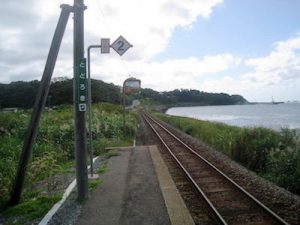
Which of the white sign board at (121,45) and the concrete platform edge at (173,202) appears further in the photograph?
the white sign board at (121,45)

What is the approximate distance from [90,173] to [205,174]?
Result: 12.0 ft

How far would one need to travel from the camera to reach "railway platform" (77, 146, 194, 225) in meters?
7.65

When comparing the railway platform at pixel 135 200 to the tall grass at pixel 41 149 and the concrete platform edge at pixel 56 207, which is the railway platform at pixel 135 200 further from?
the tall grass at pixel 41 149

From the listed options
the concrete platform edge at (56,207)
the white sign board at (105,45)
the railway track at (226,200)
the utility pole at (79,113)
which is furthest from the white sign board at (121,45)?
the railway track at (226,200)

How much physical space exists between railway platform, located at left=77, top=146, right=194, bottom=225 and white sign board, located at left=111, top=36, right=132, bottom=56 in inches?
141

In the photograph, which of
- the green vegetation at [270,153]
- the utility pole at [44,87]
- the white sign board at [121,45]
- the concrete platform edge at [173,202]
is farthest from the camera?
the white sign board at [121,45]

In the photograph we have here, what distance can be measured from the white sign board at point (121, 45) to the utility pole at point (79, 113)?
250 centimetres

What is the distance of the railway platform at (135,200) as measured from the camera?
7648 millimetres

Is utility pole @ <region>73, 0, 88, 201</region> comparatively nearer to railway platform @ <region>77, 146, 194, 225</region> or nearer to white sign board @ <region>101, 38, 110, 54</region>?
railway platform @ <region>77, 146, 194, 225</region>

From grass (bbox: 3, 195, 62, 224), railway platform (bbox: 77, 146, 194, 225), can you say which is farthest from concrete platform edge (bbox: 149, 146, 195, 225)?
grass (bbox: 3, 195, 62, 224)

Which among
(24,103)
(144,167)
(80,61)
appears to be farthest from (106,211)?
(24,103)

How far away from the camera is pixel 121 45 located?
1164cm

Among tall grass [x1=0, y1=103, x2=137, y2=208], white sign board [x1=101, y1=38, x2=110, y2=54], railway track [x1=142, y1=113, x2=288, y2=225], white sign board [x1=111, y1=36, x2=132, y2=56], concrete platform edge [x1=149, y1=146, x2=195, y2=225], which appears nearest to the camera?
concrete platform edge [x1=149, y1=146, x2=195, y2=225]

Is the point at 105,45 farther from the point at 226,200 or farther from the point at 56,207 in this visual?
the point at 226,200
